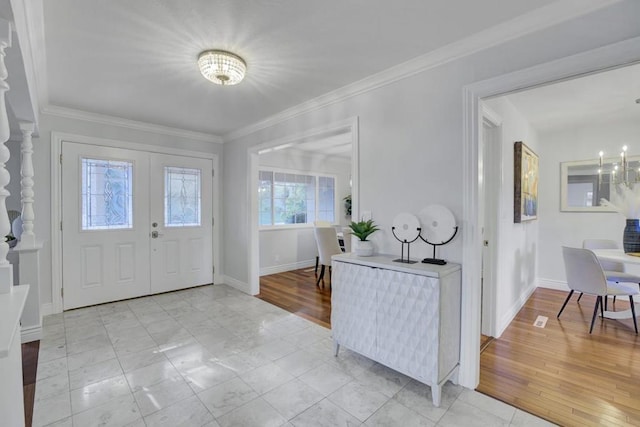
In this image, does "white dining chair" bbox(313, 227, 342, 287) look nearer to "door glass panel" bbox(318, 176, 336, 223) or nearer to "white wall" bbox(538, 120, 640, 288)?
"door glass panel" bbox(318, 176, 336, 223)

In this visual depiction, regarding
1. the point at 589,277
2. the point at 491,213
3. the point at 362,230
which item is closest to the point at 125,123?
the point at 362,230

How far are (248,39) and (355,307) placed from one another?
6.97ft

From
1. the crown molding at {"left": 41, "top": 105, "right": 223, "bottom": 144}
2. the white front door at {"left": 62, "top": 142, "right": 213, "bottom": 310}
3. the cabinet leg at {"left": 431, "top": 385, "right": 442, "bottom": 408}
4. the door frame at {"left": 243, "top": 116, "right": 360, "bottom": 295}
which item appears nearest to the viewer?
the cabinet leg at {"left": 431, "top": 385, "right": 442, "bottom": 408}

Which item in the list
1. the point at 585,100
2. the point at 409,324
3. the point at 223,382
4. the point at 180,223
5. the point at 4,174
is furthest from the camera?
the point at 180,223

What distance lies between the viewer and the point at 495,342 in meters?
2.79

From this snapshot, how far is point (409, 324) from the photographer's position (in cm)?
201

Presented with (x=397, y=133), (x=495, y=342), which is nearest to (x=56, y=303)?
(x=397, y=133)

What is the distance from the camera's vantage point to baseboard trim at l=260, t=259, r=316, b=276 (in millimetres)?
5515

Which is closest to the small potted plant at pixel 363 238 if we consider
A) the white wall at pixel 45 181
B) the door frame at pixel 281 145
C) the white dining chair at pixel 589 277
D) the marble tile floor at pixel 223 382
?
the door frame at pixel 281 145

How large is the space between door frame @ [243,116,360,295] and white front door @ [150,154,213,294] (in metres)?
0.89

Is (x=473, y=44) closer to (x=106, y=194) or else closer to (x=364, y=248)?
(x=364, y=248)

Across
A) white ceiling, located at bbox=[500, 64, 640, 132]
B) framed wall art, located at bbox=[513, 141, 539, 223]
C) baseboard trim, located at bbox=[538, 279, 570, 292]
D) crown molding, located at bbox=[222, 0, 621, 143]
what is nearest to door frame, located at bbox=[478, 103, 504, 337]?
white ceiling, located at bbox=[500, 64, 640, 132]

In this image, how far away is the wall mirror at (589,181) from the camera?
153 inches

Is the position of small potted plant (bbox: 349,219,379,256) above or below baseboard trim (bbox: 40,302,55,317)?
above
